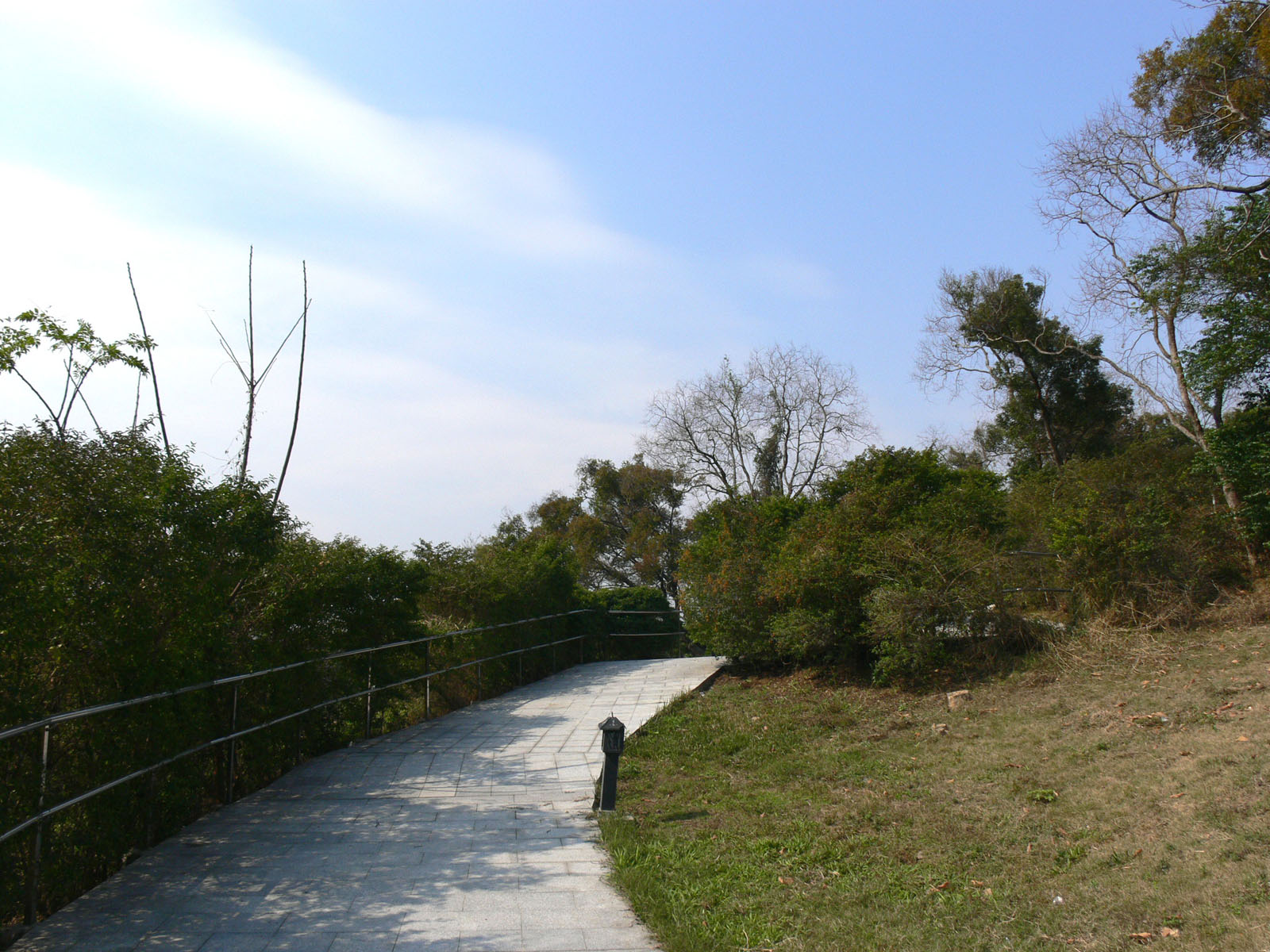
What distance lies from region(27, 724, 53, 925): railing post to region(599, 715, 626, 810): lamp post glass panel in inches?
139

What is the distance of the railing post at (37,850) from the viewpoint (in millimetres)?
4285

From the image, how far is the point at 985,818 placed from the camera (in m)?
5.95

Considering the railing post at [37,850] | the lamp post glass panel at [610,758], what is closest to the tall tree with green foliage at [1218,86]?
the lamp post glass panel at [610,758]

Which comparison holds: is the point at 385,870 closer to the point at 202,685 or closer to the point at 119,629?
the point at 202,685

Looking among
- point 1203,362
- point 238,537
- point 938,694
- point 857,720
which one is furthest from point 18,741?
point 1203,362

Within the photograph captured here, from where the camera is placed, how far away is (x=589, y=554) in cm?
3500

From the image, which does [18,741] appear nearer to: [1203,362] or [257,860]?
[257,860]

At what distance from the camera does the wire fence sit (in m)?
4.37

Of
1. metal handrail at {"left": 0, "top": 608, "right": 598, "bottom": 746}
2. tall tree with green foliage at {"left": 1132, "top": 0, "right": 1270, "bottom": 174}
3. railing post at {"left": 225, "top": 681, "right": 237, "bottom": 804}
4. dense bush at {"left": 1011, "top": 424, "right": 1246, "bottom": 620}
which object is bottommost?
railing post at {"left": 225, "top": 681, "right": 237, "bottom": 804}

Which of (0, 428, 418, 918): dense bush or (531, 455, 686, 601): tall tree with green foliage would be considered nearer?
(0, 428, 418, 918): dense bush

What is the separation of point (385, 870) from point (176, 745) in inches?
66.9

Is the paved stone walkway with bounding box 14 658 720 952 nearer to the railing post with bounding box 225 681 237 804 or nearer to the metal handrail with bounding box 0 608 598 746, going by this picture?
the railing post with bounding box 225 681 237 804

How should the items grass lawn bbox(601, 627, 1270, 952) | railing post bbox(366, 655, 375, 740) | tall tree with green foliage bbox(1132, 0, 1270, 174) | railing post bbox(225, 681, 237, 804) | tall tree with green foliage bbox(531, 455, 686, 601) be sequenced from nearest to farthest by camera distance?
grass lawn bbox(601, 627, 1270, 952) → railing post bbox(225, 681, 237, 804) → railing post bbox(366, 655, 375, 740) → tall tree with green foliage bbox(1132, 0, 1270, 174) → tall tree with green foliage bbox(531, 455, 686, 601)

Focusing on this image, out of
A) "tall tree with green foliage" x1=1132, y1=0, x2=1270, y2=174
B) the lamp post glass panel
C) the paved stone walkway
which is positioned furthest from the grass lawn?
"tall tree with green foliage" x1=1132, y1=0, x2=1270, y2=174
